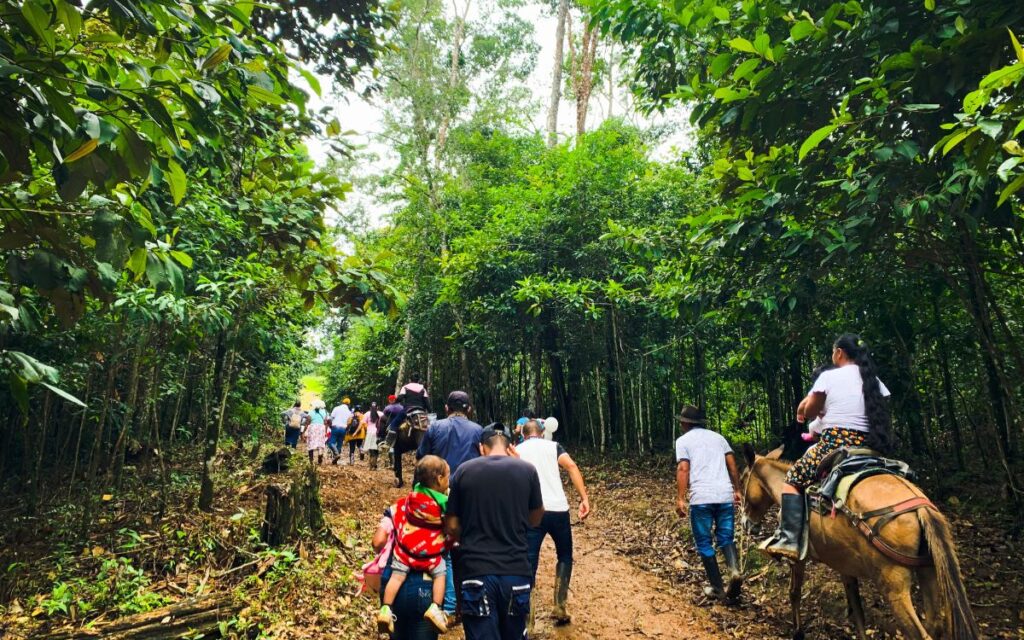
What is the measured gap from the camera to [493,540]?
3145mm

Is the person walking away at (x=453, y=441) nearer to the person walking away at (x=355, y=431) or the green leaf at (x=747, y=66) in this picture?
the green leaf at (x=747, y=66)

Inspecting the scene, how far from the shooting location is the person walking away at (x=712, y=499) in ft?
17.0

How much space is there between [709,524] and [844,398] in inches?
68.9

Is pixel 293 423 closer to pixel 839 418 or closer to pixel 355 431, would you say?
pixel 355 431

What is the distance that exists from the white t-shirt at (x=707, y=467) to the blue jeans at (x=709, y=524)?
8cm

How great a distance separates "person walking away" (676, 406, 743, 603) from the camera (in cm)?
517

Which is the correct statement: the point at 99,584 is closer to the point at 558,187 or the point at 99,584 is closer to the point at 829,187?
the point at 829,187

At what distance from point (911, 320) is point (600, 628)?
5745 millimetres

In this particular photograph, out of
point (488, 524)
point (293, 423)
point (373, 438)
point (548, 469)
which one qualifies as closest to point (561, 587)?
point (548, 469)

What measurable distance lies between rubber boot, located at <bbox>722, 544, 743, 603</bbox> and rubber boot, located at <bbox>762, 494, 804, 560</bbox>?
2.52 feet

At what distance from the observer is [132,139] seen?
1.86 meters

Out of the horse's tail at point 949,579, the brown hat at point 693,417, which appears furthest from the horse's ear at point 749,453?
the horse's tail at point 949,579

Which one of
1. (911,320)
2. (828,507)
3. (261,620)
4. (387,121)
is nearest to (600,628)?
(828,507)

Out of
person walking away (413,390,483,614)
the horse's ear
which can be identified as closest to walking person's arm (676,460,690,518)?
the horse's ear
